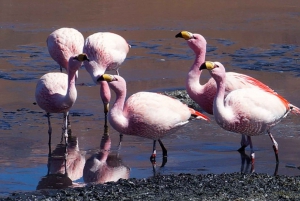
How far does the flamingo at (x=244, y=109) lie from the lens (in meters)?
7.41

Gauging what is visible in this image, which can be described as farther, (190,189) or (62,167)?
(62,167)

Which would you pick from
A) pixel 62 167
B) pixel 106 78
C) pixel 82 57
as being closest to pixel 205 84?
pixel 82 57

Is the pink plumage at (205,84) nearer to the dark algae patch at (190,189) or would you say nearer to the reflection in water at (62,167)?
the reflection in water at (62,167)

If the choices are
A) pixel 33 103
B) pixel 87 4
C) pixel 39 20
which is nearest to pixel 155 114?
pixel 33 103

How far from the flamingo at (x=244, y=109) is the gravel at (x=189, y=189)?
0.78 m

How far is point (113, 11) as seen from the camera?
56.0 ft

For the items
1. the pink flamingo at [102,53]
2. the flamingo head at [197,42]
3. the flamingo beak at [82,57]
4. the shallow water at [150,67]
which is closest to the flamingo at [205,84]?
the flamingo head at [197,42]

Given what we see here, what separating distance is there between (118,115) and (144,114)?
0.28m

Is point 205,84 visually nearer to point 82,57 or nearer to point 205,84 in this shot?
point 205,84

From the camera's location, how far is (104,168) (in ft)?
24.2

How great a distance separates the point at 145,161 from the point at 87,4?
421 inches

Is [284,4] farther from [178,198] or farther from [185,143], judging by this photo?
[178,198]

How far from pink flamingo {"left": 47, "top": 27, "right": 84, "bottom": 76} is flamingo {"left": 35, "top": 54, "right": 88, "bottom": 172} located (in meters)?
1.92

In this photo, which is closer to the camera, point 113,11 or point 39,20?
point 39,20
